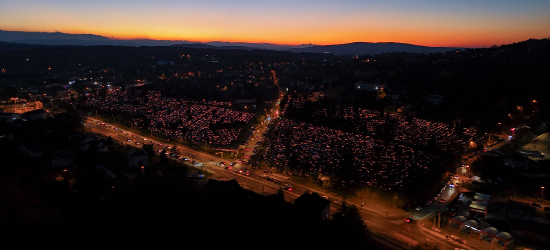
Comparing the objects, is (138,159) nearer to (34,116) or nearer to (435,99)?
(34,116)

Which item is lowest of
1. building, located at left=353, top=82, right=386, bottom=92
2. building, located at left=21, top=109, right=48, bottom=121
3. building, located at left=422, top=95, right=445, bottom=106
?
building, located at left=21, top=109, right=48, bottom=121

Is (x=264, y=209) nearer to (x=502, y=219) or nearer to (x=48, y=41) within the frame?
(x=502, y=219)

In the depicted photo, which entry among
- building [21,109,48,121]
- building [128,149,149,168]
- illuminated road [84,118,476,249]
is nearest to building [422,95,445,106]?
illuminated road [84,118,476,249]

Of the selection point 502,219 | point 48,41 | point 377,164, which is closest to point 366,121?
point 377,164

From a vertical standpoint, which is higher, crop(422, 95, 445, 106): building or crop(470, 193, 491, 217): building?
crop(422, 95, 445, 106): building

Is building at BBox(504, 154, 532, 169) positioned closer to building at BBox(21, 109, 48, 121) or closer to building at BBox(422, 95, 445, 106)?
building at BBox(422, 95, 445, 106)
